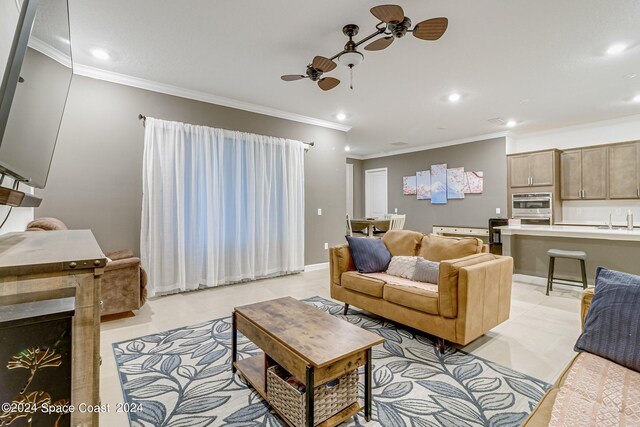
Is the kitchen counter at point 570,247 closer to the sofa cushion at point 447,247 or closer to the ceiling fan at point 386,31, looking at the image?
the sofa cushion at point 447,247

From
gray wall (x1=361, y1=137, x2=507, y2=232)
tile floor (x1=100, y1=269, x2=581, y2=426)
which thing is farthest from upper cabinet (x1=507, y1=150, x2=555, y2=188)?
tile floor (x1=100, y1=269, x2=581, y2=426)

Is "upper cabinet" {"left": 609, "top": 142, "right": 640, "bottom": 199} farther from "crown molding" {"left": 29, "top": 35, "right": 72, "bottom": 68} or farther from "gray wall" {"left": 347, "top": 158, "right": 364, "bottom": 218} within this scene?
"crown molding" {"left": 29, "top": 35, "right": 72, "bottom": 68}

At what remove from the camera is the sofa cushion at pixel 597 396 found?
41.3 inches

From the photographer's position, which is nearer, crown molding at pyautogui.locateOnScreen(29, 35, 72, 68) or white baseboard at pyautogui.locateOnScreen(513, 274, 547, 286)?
crown molding at pyautogui.locateOnScreen(29, 35, 72, 68)

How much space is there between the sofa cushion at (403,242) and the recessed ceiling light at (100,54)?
11.9 feet

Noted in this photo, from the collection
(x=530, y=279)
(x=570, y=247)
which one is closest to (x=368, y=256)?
(x=530, y=279)

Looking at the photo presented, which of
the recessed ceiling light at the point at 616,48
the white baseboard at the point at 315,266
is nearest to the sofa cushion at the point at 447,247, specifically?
the recessed ceiling light at the point at 616,48

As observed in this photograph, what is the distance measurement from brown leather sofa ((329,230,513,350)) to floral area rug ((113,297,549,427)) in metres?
0.26

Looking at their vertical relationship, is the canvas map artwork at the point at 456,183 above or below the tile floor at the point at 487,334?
above

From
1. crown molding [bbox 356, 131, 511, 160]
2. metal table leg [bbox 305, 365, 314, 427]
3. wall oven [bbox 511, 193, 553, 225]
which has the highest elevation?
crown molding [bbox 356, 131, 511, 160]

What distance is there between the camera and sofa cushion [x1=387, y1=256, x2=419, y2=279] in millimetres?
3051

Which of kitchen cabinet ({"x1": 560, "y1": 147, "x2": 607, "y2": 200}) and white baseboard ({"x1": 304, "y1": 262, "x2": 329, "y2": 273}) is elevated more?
kitchen cabinet ({"x1": 560, "y1": 147, "x2": 607, "y2": 200})

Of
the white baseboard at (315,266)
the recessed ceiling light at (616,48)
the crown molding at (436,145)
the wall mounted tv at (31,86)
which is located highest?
the crown molding at (436,145)

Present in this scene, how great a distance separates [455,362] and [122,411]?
2.29 metres
